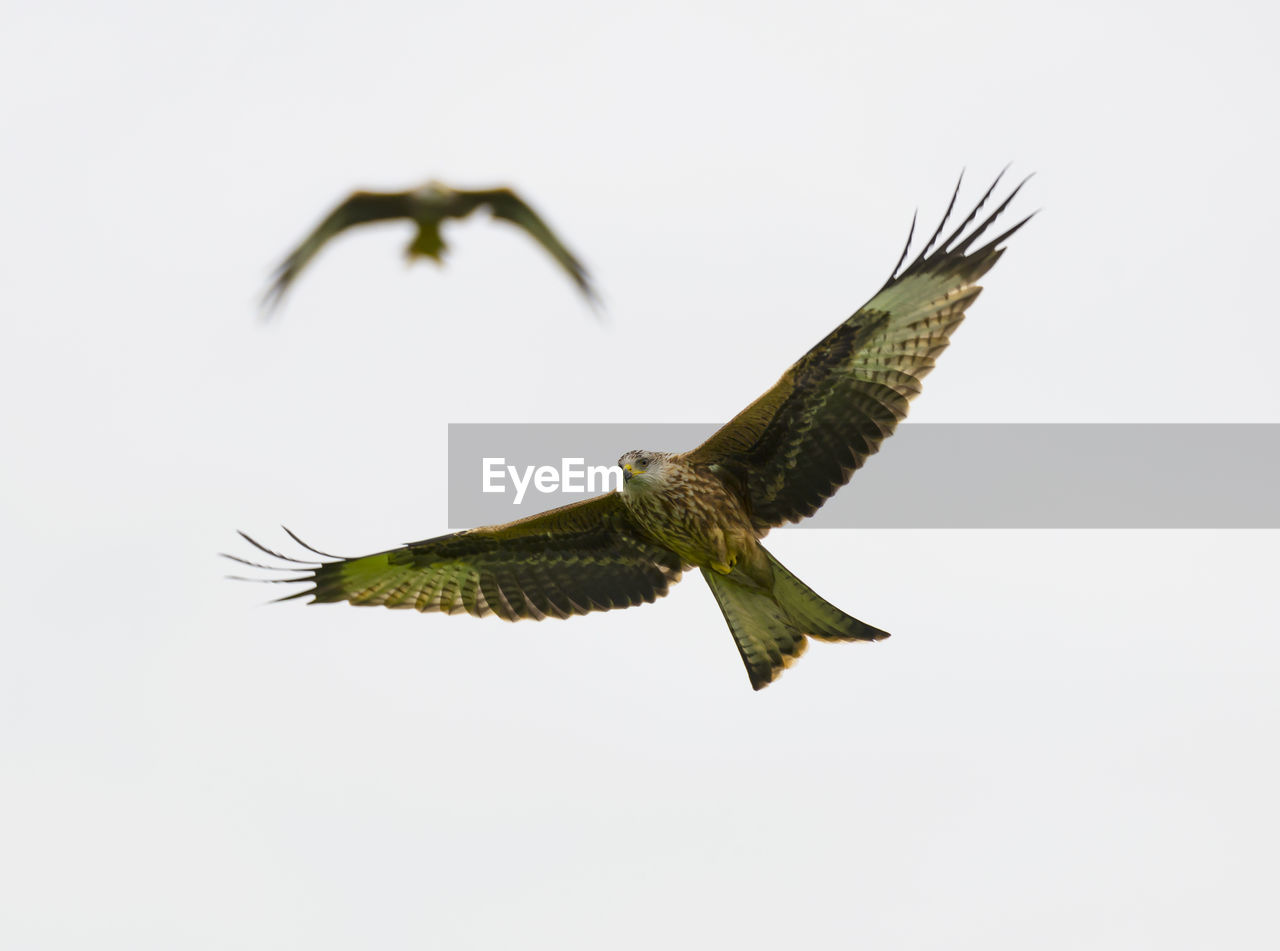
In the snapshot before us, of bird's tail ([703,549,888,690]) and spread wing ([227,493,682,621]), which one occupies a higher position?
spread wing ([227,493,682,621])

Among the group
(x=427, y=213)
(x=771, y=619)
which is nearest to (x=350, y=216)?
(x=427, y=213)

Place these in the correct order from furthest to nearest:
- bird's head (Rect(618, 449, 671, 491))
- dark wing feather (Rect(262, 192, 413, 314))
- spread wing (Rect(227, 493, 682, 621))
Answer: spread wing (Rect(227, 493, 682, 621)) → bird's head (Rect(618, 449, 671, 491)) → dark wing feather (Rect(262, 192, 413, 314))

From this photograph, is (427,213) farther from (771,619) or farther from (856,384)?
(771,619)

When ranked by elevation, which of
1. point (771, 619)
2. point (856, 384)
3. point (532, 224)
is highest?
point (532, 224)

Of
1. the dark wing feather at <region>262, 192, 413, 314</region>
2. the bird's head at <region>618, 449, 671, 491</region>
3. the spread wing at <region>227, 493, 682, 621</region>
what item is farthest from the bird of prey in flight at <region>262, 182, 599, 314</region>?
the spread wing at <region>227, 493, 682, 621</region>

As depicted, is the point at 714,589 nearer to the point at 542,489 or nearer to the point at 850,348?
the point at 850,348

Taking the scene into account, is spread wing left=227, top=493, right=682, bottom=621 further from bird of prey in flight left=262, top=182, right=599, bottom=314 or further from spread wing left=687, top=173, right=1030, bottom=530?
bird of prey in flight left=262, top=182, right=599, bottom=314
